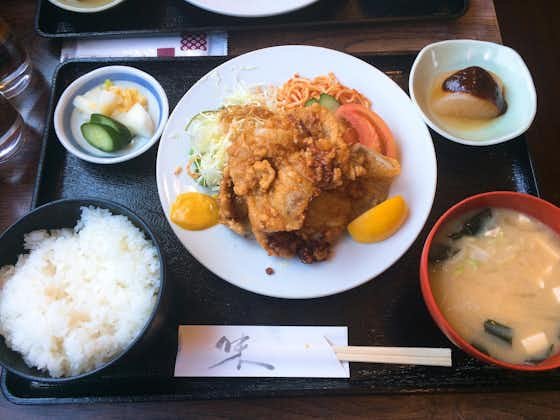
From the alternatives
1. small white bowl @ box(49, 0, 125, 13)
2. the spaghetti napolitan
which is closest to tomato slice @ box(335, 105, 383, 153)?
the spaghetti napolitan

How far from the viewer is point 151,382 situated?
2004 mm

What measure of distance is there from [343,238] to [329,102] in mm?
674

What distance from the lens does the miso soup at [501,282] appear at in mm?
1825

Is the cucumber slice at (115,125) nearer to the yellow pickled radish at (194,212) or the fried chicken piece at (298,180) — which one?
the yellow pickled radish at (194,212)

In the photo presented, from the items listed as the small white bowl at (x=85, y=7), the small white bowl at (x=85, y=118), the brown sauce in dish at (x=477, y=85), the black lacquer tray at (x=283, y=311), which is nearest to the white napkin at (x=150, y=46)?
the small white bowl at (x=85, y=7)

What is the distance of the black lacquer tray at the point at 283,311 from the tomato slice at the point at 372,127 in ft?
1.16

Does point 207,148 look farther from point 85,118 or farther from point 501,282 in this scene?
point 501,282

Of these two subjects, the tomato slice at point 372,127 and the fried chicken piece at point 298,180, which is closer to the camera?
the fried chicken piece at point 298,180

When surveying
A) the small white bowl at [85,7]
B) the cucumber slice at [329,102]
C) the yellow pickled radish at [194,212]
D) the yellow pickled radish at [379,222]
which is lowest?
the yellow pickled radish at [194,212]

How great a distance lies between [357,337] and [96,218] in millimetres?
1241

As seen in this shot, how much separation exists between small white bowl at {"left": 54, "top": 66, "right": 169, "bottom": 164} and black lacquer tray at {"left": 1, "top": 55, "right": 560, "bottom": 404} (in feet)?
0.26

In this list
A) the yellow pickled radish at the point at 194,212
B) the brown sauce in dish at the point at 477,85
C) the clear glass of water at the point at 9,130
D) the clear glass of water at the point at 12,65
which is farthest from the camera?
the clear glass of water at the point at 12,65

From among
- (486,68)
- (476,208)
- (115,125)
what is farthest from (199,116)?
(486,68)

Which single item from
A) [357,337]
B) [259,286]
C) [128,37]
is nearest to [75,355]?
[259,286]
